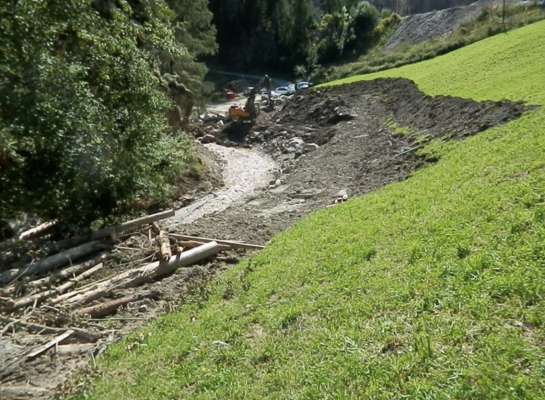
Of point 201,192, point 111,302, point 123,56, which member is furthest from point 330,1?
point 111,302

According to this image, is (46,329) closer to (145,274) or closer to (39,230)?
(145,274)

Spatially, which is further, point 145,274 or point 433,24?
point 433,24

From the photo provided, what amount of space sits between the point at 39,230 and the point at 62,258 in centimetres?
333

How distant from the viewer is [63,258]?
14.0 meters

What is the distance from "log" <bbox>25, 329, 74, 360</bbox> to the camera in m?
9.34

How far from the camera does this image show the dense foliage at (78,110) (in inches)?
500

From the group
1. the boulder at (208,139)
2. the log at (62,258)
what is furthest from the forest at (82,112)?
the boulder at (208,139)

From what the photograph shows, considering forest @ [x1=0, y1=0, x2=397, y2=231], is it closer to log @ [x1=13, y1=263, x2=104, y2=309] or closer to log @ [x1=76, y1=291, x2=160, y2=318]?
log @ [x1=13, y1=263, x2=104, y2=309]

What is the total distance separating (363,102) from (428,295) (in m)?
30.8


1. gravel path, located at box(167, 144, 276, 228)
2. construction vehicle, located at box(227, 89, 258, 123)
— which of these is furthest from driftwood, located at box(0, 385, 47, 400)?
construction vehicle, located at box(227, 89, 258, 123)

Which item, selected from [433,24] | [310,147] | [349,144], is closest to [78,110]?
[349,144]

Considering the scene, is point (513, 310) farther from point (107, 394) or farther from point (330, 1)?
point (330, 1)

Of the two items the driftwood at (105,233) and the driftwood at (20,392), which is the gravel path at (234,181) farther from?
the driftwood at (20,392)

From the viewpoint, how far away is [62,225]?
16156 millimetres
